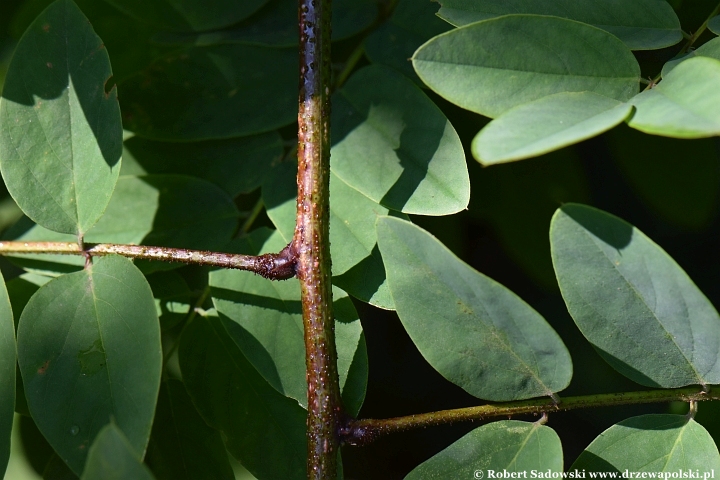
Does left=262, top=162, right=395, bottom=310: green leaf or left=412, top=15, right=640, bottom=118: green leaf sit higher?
left=412, top=15, right=640, bottom=118: green leaf

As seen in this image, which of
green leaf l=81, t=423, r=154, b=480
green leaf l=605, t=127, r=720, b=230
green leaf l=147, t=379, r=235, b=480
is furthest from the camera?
green leaf l=605, t=127, r=720, b=230

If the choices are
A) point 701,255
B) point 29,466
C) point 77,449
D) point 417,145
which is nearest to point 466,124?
point 417,145

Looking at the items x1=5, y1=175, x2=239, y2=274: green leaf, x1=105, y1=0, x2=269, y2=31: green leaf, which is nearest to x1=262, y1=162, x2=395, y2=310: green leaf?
x1=5, y1=175, x2=239, y2=274: green leaf

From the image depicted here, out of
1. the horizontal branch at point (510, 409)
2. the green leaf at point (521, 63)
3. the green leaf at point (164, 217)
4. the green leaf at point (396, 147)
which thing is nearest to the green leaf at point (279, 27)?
the green leaf at point (396, 147)

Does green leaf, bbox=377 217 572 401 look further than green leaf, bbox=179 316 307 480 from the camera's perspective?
No

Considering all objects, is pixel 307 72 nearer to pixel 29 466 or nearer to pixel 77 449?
pixel 77 449

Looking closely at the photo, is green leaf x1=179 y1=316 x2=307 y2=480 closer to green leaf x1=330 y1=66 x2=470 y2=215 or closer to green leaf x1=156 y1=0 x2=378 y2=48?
green leaf x1=330 y1=66 x2=470 y2=215

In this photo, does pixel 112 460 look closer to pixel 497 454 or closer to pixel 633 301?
pixel 497 454
